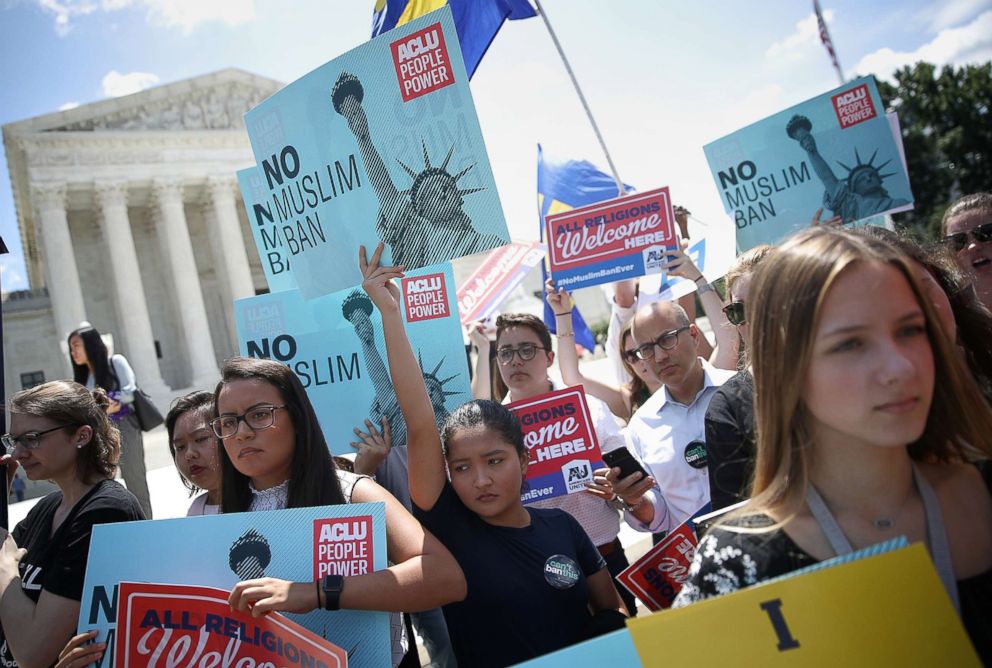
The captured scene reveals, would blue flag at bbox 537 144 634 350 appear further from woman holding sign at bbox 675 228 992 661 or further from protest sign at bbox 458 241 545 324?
woman holding sign at bbox 675 228 992 661

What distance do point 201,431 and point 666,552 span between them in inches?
93.3

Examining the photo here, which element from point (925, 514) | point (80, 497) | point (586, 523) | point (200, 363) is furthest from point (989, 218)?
point (200, 363)

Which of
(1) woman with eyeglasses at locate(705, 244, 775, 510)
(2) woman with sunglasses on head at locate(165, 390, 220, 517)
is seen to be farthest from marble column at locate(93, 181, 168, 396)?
(1) woman with eyeglasses at locate(705, 244, 775, 510)

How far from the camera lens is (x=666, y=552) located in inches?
99.6

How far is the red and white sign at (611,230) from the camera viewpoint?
4.71 metres

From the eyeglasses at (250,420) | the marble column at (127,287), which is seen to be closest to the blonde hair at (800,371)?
the eyeglasses at (250,420)

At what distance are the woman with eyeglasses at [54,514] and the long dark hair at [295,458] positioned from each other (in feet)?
1.53

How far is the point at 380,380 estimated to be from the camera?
12.6 feet

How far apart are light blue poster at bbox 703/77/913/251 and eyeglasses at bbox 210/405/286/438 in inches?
153

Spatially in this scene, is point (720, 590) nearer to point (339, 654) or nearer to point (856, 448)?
point (856, 448)

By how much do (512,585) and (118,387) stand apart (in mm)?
5655

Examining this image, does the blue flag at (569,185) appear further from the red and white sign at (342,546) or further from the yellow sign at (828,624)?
the yellow sign at (828,624)

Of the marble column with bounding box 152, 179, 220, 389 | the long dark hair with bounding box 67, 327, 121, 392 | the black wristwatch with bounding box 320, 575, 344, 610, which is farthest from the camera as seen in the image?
the marble column with bounding box 152, 179, 220, 389

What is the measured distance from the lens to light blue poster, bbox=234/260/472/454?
383 centimetres
